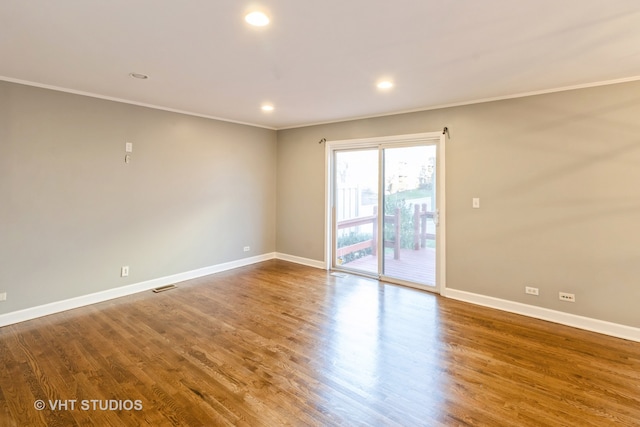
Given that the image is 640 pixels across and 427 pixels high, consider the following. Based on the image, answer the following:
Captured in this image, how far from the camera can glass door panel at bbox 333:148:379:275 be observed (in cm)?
509

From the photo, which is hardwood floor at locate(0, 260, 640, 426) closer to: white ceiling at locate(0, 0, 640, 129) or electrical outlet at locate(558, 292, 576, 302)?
electrical outlet at locate(558, 292, 576, 302)

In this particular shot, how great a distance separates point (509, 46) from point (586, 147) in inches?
67.2

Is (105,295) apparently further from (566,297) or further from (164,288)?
(566,297)

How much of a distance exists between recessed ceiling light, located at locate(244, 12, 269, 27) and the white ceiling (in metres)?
0.05

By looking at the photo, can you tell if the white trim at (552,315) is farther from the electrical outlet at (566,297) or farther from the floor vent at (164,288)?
Answer: the floor vent at (164,288)

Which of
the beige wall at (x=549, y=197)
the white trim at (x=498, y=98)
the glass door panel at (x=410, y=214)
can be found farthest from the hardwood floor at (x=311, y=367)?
the white trim at (x=498, y=98)

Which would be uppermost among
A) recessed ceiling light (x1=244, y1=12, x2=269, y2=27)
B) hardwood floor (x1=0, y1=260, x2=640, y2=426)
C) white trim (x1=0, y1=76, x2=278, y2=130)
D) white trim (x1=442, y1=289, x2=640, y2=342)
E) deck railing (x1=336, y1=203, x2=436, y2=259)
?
white trim (x1=0, y1=76, x2=278, y2=130)

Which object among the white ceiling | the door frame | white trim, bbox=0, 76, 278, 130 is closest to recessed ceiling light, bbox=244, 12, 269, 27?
the white ceiling

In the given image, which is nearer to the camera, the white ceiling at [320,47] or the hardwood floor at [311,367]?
the white ceiling at [320,47]

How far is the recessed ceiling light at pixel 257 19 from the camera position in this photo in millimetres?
1964

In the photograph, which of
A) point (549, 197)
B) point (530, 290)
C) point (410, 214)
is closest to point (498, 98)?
point (549, 197)

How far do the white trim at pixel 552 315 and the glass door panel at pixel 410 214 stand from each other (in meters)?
0.50

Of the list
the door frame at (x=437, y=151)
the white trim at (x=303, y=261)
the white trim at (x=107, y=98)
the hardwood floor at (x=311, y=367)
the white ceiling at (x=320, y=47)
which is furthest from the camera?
the white trim at (x=303, y=261)

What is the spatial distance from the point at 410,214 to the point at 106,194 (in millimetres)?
4154
